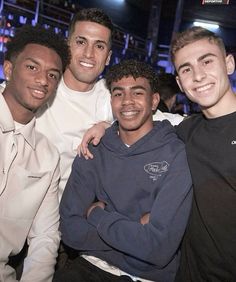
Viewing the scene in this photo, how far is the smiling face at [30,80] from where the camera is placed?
6.59 feet

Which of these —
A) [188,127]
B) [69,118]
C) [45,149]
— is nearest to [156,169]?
[188,127]

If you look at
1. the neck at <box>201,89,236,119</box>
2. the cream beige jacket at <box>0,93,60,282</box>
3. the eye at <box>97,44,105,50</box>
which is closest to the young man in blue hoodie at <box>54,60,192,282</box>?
the cream beige jacket at <box>0,93,60,282</box>

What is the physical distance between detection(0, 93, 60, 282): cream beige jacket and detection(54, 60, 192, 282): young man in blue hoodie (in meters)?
0.13

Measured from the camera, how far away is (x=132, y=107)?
6.79 feet

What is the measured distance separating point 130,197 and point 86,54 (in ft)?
4.18

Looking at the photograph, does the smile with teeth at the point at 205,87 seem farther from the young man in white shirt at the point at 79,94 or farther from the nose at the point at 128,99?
the young man in white shirt at the point at 79,94

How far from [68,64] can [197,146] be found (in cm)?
131

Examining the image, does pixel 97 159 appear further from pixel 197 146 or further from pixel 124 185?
pixel 197 146

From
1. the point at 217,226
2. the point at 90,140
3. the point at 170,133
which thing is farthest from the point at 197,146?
the point at 90,140

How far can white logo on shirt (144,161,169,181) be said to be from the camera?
1871 millimetres

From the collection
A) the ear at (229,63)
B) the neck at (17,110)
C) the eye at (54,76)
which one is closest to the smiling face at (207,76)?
the ear at (229,63)

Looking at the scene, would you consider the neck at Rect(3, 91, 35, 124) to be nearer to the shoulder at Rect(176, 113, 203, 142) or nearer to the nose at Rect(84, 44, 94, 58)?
the nose at Rect(84, 44, 94, 58)

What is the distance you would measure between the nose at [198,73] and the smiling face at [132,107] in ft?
1.26

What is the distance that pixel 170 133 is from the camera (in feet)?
6.56
